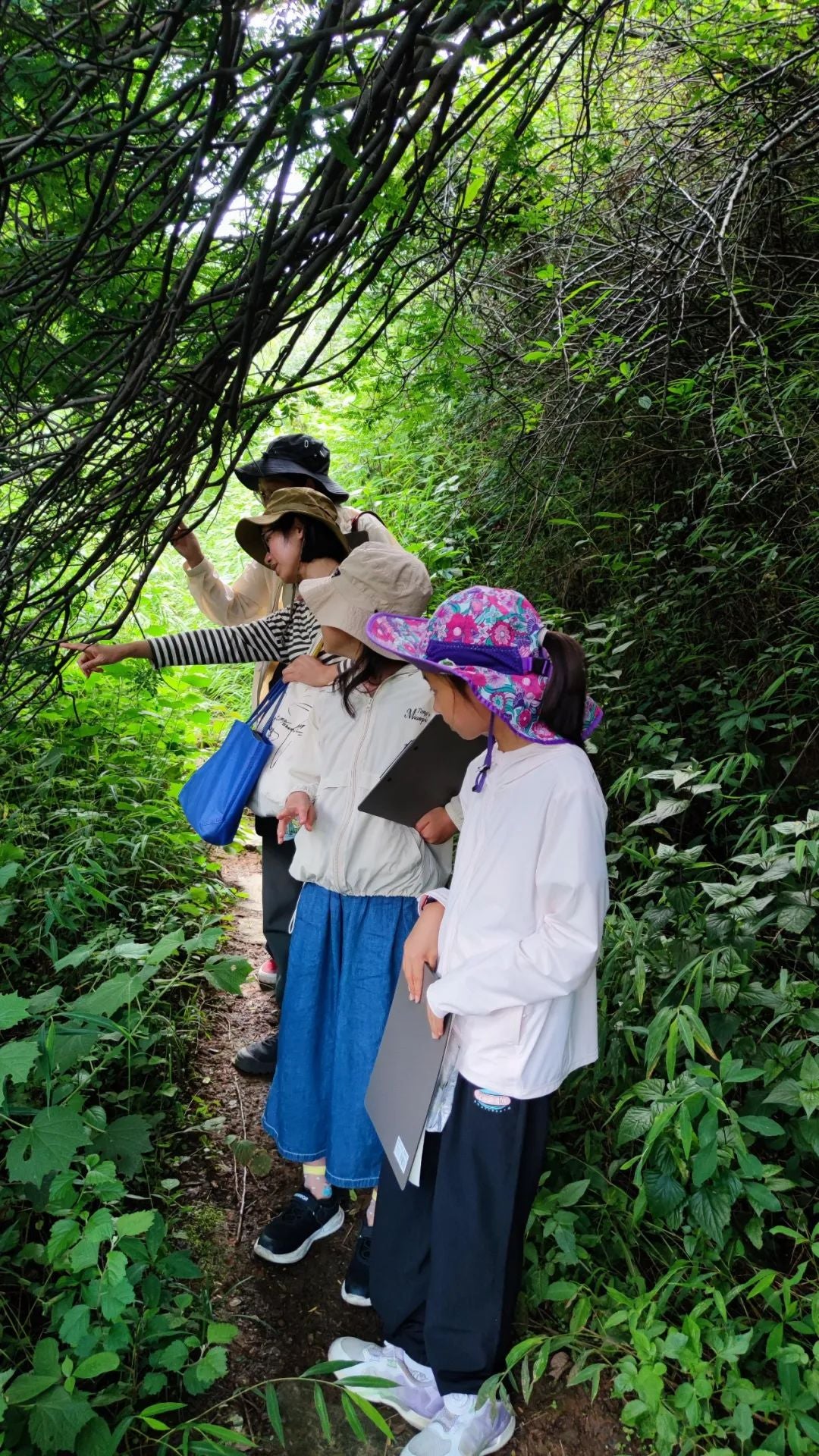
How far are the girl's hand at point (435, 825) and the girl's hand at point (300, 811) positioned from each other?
274 millimetres

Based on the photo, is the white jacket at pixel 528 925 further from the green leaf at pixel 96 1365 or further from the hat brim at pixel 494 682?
the green leaf at pixel 96 1365

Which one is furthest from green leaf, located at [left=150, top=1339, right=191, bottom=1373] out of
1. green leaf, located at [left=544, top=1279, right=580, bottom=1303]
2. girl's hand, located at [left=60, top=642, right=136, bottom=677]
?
girl's hand, located at [left=60, top=642, right=136, bottom=677]

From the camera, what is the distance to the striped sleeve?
2436mm

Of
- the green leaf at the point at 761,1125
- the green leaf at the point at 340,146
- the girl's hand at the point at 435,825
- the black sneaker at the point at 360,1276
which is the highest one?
the green leaf at the point at 340,146

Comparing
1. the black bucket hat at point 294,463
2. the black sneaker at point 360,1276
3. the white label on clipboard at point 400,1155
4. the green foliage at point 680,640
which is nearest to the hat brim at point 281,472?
the black bucket hat at point 294,463

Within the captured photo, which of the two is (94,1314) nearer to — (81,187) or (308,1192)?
(308,1192)

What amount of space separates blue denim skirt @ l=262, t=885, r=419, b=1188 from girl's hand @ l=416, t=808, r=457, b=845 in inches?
8.1

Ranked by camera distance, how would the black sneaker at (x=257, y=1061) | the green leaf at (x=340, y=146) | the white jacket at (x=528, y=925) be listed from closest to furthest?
the green leaf at (x=340, y=146) → the white jacket at (x=528, y=925) → the black sneaker at (x=257, y=1061)

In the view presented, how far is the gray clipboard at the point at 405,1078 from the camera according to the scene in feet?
5.54

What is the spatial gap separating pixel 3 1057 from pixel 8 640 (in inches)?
33.1

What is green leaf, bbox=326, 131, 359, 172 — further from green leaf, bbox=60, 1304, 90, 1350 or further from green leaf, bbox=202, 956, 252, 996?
green leaf, bbox=60, 1304, 90, 1350

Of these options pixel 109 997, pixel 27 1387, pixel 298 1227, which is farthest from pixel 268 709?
pixel 27 1387

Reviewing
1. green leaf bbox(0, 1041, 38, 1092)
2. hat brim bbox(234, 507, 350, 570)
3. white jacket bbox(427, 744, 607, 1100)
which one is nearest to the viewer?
white jacket bbox(427, 744, 607, 1100)

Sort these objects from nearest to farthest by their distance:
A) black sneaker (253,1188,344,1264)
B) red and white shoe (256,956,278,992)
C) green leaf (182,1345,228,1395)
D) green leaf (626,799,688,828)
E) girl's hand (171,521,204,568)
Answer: green leaf (182,1345,228,1395) < black sneaker (253,1188,344,1264) < green leaf (626,799,688,828) < girl's hand (171,521,204,568) < red and white shoe (256,956,278,992)
